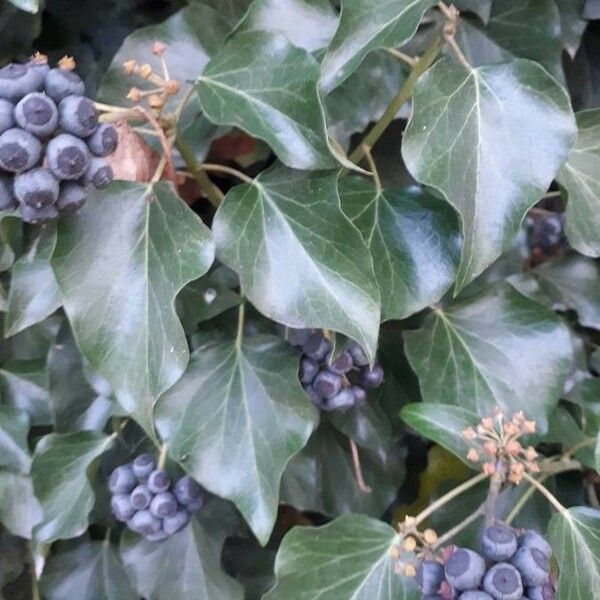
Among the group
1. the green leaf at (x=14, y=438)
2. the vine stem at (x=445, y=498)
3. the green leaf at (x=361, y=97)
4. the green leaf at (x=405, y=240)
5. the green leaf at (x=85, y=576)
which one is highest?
the green leaf at (x=361, y=97)

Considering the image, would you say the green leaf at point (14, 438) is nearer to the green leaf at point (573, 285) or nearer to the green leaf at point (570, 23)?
the green leaf at point (573, 285)

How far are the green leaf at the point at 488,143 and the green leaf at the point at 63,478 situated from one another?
0.41 m

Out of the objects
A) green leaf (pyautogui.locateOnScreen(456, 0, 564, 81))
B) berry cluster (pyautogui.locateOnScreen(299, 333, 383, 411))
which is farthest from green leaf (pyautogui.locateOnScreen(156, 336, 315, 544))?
green leaf (pyautogui.locateOnScreen(456, 0, 564, 81))

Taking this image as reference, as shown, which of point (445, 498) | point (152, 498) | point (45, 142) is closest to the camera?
point (45, 142)

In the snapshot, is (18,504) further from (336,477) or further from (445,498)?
(445,498)

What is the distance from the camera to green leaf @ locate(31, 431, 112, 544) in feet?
2.31

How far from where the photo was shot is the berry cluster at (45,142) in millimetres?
450

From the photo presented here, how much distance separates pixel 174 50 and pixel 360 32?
23cm

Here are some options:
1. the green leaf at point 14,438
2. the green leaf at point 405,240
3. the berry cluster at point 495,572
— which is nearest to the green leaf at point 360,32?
the green leaf at point 405,240

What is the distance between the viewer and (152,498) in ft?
2.21

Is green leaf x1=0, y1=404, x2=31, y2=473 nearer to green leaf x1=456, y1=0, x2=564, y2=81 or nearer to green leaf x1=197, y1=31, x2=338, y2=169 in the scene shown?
green leaf x1=197, y1=31, x2=338, y2=169

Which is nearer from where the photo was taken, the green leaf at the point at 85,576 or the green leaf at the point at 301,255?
the green leaf at the point at 301,255

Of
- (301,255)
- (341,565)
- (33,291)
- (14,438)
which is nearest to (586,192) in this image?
(301,255)

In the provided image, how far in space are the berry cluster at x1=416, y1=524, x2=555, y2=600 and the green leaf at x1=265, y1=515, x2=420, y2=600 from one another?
0.07 metres
